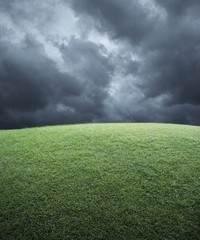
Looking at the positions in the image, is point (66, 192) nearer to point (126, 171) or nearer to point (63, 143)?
point (126, 171)

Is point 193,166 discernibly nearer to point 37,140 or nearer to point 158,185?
point 158,185

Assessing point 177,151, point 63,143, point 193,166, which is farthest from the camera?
point 63,143

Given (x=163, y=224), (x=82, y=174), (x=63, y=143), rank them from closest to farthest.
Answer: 1. (x=163, y=224)
2. (x=82, y=174)
3. (x=63, y=143)

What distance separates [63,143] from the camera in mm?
8281

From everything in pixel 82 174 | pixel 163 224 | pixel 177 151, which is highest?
pixel 177 151

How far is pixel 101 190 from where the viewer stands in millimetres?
5156

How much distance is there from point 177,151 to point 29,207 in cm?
648

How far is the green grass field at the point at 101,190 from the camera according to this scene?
418cm

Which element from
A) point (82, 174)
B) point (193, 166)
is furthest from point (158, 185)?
point (82, 174)

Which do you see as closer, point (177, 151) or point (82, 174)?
point (82, 174)

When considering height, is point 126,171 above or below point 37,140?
below

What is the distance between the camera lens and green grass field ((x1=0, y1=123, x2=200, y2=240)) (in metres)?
4.18

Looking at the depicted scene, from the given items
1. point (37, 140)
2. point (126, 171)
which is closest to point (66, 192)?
point (126, 171)

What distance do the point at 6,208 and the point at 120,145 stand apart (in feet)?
17.0
